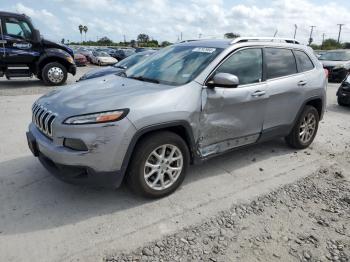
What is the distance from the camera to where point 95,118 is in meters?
3.00

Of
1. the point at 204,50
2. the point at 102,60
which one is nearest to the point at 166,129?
the point at 204,50

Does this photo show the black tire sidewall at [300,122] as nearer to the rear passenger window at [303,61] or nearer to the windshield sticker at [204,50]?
the rear passenger window at [303,61]

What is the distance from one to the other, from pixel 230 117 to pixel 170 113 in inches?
37.0

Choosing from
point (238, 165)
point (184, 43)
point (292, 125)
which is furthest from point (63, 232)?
point (292, 125)

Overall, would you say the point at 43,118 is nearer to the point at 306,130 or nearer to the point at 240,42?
the point at 240,42

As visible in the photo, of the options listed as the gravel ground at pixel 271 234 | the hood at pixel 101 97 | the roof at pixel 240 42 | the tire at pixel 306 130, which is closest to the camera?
the gravel ground at pixel 271 234

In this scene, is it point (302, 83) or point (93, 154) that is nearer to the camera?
point (93, 154)

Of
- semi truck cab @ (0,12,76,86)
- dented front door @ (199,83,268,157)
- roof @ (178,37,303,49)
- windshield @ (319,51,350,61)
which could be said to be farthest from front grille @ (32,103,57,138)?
windshield @ (319,51,350,61)

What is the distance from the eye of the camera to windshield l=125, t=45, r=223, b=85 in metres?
3.75

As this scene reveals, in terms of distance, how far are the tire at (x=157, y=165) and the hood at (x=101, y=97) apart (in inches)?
16.3

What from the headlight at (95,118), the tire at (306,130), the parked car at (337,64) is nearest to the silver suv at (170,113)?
the headlight at (95,118)

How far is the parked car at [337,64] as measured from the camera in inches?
621

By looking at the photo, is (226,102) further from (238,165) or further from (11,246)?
(11,246)

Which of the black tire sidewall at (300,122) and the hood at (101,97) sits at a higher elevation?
the hood at (101,97)
